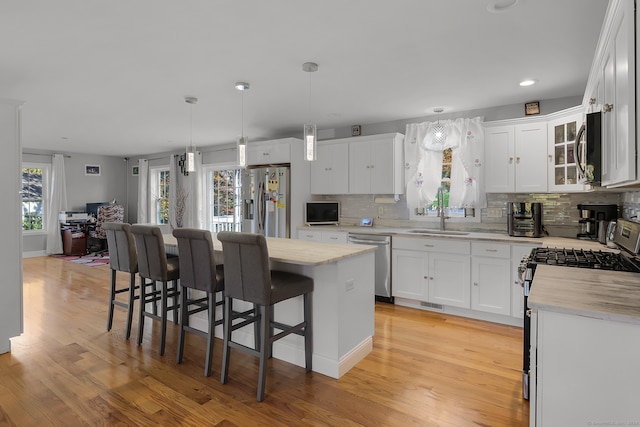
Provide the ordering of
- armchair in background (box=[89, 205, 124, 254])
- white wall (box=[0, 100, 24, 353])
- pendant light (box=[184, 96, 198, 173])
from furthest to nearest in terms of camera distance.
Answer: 1. armchair in background (box=[89, 205, 124, 254])
2. pendant light (box=[184, 96, 198, 173])
3. white wall (box=[0, 100, 24, 353])

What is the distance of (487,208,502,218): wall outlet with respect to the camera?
4.25 m

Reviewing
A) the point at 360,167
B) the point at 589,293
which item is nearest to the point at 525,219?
the point at 360,167

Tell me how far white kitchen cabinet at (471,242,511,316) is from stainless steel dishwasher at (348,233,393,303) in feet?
3.08

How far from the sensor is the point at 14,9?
6.95ft

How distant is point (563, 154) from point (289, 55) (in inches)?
112

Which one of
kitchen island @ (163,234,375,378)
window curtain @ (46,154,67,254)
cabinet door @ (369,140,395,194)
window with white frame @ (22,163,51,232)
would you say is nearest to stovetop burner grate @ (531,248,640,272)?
kitchen island @ (163,234,375,378)

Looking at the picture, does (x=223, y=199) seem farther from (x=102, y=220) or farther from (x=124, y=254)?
(x=124, y=254)

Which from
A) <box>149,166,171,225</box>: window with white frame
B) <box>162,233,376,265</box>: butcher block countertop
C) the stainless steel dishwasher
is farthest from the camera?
<box>149,166,171,225</box>: window with white frame

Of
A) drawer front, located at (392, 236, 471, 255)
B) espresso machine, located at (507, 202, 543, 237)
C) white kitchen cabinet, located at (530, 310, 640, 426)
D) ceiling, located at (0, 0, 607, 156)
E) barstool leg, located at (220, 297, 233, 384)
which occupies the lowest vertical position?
barstool leg, located at (220, 297, 233, 384)

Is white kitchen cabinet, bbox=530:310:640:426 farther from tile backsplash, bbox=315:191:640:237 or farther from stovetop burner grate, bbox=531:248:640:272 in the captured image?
tile backsplash, bbox=315:191:640:237

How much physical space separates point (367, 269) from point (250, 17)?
1978mm

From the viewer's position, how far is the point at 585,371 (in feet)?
3.97

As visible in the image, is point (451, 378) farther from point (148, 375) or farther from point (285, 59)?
point (285, 59)

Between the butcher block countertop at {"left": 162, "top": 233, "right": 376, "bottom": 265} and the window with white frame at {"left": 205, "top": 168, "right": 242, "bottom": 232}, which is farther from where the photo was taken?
the window with white frame at {"left": 205, "top": 168, "right": 242, "bottom": 232}
